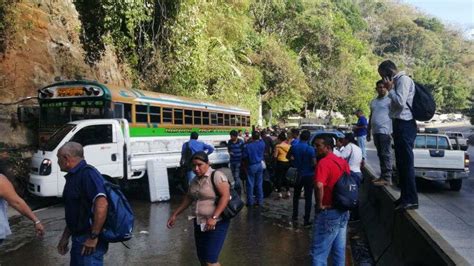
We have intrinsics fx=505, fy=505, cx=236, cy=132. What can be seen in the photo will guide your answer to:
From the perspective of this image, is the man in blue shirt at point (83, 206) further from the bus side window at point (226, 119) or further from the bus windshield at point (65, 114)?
the bus side window at point (226, 119)

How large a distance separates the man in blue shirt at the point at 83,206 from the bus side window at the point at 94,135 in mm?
7580

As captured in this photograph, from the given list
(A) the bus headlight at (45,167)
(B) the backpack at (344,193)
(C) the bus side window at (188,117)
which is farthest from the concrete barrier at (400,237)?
(C) the bus side window at (188,117)

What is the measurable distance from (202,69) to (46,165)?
1232 cm

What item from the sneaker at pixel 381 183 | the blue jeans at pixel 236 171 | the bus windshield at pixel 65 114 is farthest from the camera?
the bus windshield at pixel 65 114

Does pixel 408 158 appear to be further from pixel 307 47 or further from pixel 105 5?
pixel 307 47

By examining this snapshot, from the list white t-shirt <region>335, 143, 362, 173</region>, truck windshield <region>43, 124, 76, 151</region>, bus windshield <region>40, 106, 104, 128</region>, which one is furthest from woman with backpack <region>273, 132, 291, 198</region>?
truck windshield <region>43, 124, 76, 151</region>

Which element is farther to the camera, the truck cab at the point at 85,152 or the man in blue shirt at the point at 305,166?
the truck cab at the point at 85,152

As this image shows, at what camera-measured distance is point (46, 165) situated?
11172 millimetres

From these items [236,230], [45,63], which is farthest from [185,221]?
[45,63]

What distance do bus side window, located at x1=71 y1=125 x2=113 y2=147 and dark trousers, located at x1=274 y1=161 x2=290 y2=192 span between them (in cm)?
422

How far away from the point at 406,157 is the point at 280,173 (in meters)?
6.90

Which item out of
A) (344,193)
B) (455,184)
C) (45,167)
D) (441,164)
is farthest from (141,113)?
(344,193)

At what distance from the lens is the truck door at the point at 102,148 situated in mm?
11742

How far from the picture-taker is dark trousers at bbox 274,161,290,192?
12.8 metres
